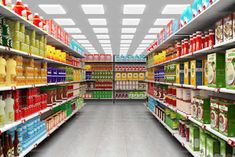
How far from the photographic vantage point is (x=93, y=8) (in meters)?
9.24

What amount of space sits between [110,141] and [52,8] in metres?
6.11

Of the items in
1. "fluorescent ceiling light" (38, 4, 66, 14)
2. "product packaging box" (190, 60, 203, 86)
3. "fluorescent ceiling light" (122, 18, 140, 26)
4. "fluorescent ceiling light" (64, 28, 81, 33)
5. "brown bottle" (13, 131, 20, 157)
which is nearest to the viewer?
"brown bottle" (13, 131, 20, 157)

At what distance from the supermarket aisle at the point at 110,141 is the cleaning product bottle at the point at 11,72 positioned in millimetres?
1549

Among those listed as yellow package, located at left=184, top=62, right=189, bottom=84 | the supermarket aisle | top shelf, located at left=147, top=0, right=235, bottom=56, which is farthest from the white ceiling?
yellow package, located at left=184, top=62, right=189, bottom=84

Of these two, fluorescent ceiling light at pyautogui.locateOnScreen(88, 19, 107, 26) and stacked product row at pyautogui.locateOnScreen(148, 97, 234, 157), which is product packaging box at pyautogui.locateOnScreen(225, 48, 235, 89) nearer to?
stacked product row at pyautogui.locateOnScreen(148, 97, 234, 157)

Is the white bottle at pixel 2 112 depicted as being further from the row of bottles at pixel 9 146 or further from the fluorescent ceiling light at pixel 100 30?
the fluorescent ceiling light at pixel 100 30

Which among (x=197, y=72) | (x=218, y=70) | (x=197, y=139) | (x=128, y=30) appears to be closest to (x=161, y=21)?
(x=128, y=30)

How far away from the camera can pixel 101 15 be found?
10.1 meters

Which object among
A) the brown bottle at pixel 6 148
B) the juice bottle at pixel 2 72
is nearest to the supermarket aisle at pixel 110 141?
the brown bottle at pixel 6 148

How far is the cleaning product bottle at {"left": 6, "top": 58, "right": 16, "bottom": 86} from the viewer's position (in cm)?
319

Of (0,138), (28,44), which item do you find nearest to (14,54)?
(28,44)

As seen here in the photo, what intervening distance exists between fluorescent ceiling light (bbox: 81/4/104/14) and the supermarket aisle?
4.10 meters

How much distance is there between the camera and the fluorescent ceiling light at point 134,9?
8.92m

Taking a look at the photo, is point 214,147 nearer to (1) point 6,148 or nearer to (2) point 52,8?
(1) point 6,148
